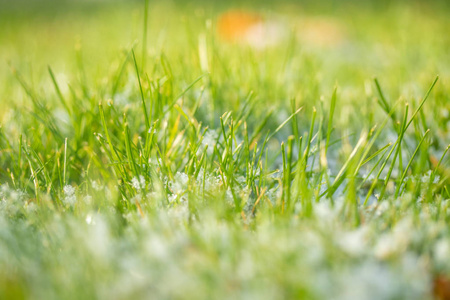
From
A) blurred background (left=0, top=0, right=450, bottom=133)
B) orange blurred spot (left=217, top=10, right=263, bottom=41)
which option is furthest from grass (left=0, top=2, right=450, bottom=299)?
orange blurred spot (left=217, top=10, right=263, bottom=41)

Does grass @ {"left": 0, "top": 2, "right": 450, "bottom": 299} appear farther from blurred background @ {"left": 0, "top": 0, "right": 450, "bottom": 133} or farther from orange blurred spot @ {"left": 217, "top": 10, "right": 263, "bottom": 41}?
orange blurred spot @ {"left": 217, "top": 10, "right": 263, "bottom": 41}

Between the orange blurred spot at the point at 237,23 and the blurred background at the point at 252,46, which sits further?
the orange blurred spot at the point at 237,23

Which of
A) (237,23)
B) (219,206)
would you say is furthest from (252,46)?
(219,206)

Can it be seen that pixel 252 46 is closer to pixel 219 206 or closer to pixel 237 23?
pixel 237 23

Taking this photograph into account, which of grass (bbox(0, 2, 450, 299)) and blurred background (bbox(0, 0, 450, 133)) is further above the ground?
blurred background (bbox(0, 0, 450, 133))

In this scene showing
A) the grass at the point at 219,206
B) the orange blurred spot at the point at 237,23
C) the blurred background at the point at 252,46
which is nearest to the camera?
the grass at the point at 219,206

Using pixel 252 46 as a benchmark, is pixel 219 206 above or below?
below

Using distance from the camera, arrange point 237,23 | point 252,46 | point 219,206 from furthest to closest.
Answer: point 237,23, point 252,46, point 219,206

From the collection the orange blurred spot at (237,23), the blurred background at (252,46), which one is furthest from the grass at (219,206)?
the orange blurred spot at (237,23)

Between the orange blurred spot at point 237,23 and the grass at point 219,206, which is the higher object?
the orange blurred spot at point 237,23

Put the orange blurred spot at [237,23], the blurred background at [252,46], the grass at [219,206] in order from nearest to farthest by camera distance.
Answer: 1. the grass at [219,206]
2. the blurred background at [252,46]
3. the orange blurred spot at [237,23]

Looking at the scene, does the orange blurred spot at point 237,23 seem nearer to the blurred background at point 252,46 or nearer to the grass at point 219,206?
the blurred background at point 252,46

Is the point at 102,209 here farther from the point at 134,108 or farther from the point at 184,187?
the point at 134,108
